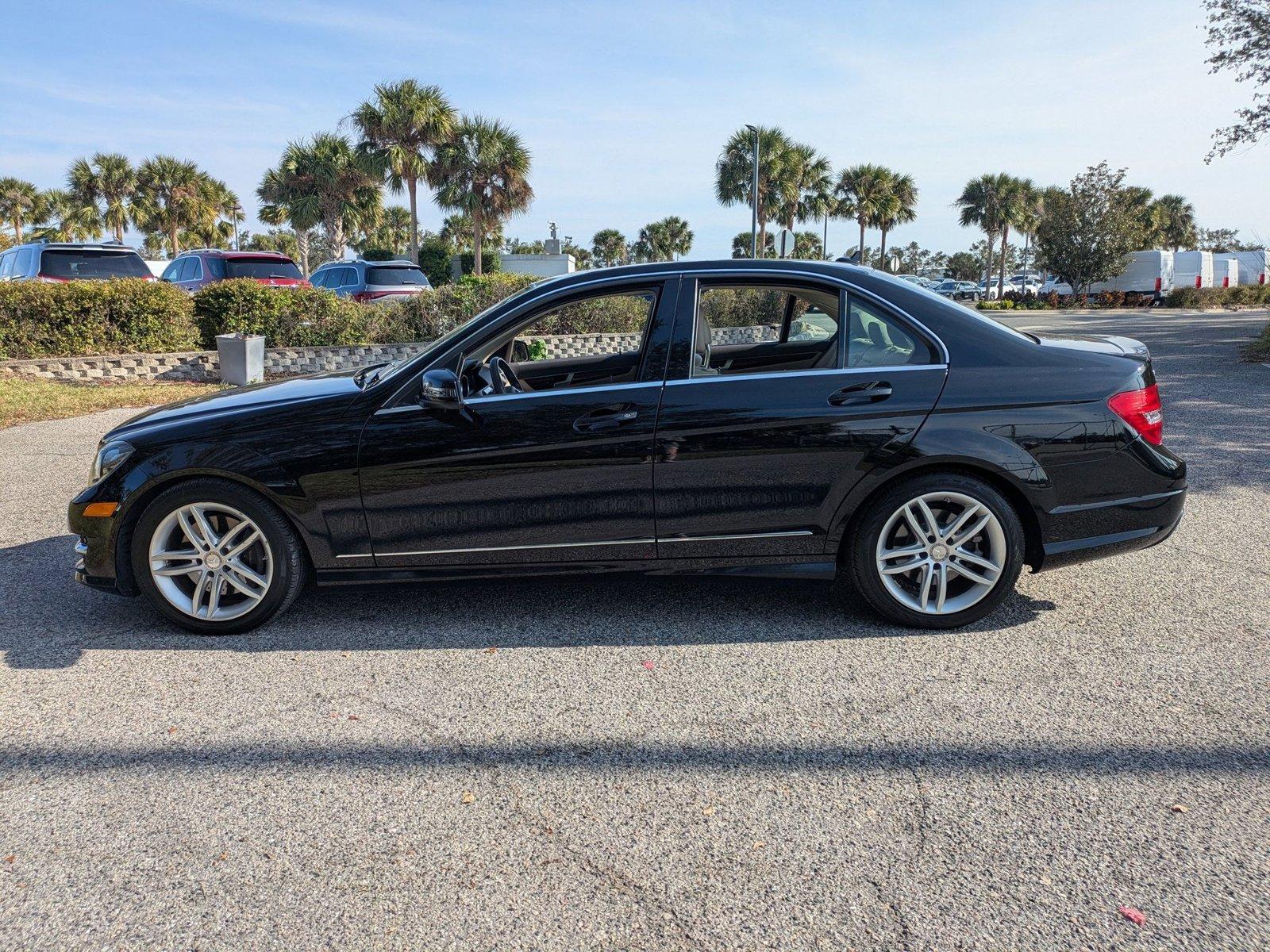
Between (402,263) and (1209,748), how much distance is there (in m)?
17.0

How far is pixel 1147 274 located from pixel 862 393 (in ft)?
148

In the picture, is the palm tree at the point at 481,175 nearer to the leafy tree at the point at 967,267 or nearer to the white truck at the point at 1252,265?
the white truck at the point at 1252,265

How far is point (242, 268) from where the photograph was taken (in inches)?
618

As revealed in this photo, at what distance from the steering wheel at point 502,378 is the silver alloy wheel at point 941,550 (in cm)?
176

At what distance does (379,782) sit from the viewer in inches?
111

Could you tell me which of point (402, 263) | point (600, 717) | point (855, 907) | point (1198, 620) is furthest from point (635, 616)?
point (402, 263)

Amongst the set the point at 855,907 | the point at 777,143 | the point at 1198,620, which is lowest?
the point at 855,907

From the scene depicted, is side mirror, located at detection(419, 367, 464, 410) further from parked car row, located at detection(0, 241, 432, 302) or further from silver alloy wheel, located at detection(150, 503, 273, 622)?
parked car row, located at detection(0, 241, 432, 302)

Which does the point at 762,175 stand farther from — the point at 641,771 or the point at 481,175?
the point at 641,771

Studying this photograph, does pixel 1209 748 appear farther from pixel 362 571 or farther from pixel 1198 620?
pixel 362 571

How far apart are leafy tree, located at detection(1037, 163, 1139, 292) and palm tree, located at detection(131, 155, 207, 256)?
43.4 meters

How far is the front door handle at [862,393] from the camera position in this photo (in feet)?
12.7

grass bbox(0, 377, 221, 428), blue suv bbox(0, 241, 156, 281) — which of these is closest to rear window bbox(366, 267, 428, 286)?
blue suv bbox(0, 241, 156, 281)

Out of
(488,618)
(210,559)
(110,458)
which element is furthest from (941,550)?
(110,458)
